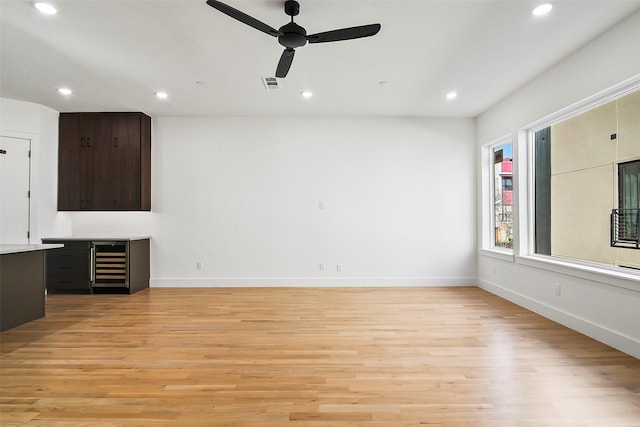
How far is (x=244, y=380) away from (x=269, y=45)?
9.85 feet

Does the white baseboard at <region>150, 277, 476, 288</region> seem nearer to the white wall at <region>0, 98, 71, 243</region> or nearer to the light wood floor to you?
the light wood floor

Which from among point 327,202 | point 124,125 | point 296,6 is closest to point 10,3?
point 296,6

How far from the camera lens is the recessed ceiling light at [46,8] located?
100 inches

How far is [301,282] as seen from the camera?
5418 mm

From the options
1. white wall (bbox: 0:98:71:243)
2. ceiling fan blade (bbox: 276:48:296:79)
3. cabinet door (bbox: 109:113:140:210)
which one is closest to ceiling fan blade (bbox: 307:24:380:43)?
ceiling fan blade (bbox: 276:48:296:79)

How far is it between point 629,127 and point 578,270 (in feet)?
A: 4.66

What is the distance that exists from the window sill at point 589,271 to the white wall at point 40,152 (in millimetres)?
7025

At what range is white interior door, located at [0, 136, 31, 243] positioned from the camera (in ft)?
15.3

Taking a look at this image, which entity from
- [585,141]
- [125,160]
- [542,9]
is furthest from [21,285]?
[585,141]

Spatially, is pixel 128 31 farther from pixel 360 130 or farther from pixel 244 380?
pixel 360 130

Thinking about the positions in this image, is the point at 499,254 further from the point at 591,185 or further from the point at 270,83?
the point at 270,83

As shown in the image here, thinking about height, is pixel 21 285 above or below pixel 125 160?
below

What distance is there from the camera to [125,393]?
210 cm

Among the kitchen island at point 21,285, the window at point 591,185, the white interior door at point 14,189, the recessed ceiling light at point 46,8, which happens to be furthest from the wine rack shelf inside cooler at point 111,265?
the window at point 591,185
